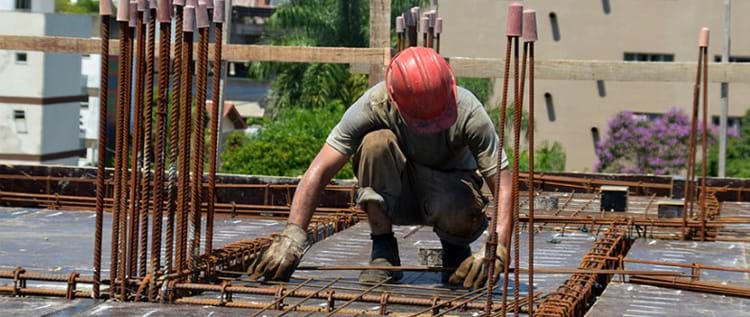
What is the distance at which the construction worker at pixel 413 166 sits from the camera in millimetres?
6695

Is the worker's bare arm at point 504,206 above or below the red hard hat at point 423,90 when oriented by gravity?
below

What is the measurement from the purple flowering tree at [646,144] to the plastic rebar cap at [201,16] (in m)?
27.2

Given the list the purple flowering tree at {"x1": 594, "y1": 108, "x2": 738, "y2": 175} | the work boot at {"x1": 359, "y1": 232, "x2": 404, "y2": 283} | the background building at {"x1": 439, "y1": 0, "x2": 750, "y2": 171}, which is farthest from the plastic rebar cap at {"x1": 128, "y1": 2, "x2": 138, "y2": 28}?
the background building at {"x1": 439, "y1": 0, "x2": 750, "y2": 171}

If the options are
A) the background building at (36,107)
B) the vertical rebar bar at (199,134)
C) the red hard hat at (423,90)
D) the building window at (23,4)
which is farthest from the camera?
the building window at (23,4)

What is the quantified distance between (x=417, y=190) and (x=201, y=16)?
51.4 inches

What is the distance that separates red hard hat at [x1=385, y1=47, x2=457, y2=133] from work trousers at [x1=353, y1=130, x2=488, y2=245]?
210mm

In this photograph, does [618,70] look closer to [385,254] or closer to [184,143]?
[385,254]

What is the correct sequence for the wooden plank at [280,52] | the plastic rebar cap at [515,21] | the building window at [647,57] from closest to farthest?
the plastic rebar cap at [515,21] → the wooden plank at [280,52] → the building window at [647,57]

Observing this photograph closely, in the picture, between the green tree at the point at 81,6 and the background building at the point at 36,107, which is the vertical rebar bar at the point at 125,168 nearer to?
the background building at the point at 36,107

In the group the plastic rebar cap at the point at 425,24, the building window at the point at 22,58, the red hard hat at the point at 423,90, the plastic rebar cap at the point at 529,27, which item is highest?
the building window at the point at 22,58

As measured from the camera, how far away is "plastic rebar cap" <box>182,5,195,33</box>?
7.00m

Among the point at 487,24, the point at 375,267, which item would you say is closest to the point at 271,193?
the point at 375,267

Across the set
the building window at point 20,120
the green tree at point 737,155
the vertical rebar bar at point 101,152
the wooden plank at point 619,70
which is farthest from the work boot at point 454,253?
the building window at point 20,120

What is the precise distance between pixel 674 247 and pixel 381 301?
3555 millimetres
